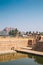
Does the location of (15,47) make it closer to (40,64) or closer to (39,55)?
(39,55)

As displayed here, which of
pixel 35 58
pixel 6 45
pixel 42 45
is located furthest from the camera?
pixel 6 45

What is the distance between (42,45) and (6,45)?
197 inches

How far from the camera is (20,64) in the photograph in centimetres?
1197

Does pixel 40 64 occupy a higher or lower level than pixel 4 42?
lower

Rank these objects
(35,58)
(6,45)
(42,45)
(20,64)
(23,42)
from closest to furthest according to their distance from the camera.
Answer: (20,64), (35,58), (42,45), (6,45), (23,42)

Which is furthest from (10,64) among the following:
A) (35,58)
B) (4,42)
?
(4,42)

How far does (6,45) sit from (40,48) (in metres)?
4.74

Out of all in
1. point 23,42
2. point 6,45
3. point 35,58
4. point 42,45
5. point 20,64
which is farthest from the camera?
point 23,42

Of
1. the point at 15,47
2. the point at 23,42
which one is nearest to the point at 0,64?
the point at 15,47

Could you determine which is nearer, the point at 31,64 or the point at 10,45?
the point at 31,64

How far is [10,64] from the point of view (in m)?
12.0

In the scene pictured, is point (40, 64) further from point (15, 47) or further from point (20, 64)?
point (15, 47)

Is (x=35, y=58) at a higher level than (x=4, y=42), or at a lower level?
lower

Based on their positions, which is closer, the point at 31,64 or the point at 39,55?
the point at 31,64
